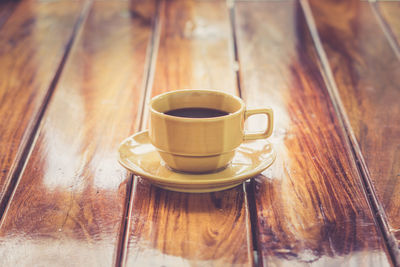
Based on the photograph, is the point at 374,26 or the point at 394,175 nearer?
the point at 394,175

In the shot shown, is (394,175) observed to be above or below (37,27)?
below

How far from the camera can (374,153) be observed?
0.83m

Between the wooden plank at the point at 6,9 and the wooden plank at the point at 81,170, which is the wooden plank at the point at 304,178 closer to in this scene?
the wooden plank at the point at 81,170

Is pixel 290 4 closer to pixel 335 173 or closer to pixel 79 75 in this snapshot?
pixel 79 75

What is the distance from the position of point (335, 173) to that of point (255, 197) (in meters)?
0.15

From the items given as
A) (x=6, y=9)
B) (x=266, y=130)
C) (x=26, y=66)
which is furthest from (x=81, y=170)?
(x=6, y=9)

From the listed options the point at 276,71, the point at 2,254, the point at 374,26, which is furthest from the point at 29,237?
the point at 374,26

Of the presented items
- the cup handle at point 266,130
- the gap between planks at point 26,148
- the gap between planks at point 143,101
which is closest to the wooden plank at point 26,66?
the gap between planks at point 26,148

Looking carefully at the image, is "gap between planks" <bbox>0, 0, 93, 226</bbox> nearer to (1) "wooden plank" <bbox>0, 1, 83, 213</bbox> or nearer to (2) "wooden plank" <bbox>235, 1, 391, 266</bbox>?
(1) "wooden plank" <bbox>0, 1, 83, 213</bbox>

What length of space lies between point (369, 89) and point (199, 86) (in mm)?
344

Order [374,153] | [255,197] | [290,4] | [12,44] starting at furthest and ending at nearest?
[290,4]
[12,44]
[374,153]
[255,197]

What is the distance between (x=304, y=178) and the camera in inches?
29.8

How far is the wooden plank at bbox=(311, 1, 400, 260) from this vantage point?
0.76m

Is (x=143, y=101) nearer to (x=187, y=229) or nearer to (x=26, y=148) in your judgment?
(x=26, y=148)
